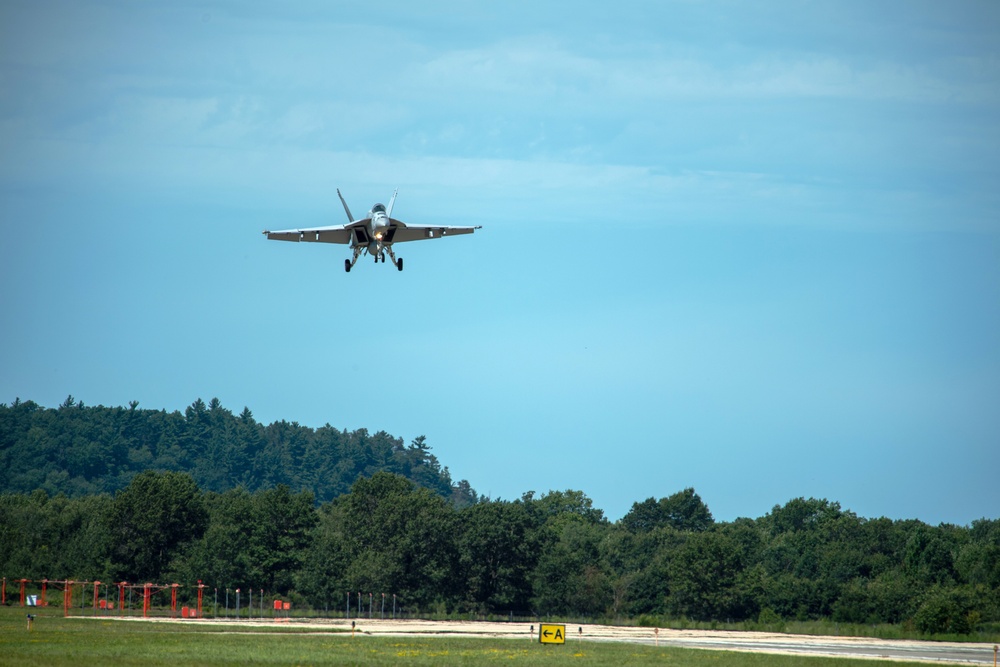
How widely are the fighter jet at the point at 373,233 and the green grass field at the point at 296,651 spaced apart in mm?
18688

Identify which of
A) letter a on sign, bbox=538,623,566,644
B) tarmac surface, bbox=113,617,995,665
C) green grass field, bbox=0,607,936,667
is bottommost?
tarmac surface, bbox=113,617,995,665

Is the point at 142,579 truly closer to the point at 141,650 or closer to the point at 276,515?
the point at 276,515

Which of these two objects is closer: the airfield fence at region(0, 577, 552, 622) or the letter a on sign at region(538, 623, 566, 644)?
the letter a on sign at region(538, 623, 566, 644)

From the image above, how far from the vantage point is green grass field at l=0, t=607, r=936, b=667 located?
51.3 metres

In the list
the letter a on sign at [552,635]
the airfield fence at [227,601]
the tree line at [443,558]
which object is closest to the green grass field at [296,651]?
the letter a on sign at [552,635]

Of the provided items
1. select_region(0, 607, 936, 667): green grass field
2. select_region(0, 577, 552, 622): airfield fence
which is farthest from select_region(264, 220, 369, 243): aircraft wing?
select_region(0, 577, 552, 622): airfield fence

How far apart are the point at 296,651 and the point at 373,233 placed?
19.4 meters

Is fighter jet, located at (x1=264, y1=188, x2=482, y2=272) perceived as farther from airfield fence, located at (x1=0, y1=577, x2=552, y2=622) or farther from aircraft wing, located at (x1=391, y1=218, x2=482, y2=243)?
airfield fence, located at (x1=0, y1=577, x2=552, y2=622)

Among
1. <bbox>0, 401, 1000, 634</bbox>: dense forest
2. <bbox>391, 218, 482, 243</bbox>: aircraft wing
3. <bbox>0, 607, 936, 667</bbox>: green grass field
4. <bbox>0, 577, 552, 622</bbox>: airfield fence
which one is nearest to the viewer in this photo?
<bbox>0, 607, 936, 667</bbox>: green grass field

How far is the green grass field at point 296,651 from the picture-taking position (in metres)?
51.3

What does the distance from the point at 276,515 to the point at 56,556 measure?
→ 23297mm

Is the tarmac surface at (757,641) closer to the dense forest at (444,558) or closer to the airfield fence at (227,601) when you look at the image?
the airfield fence at (227,601)

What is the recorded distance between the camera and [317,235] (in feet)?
208

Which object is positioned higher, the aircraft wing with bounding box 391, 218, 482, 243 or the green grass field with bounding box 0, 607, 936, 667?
the aircraft wing with bounding box 391, 218, 482, 243
